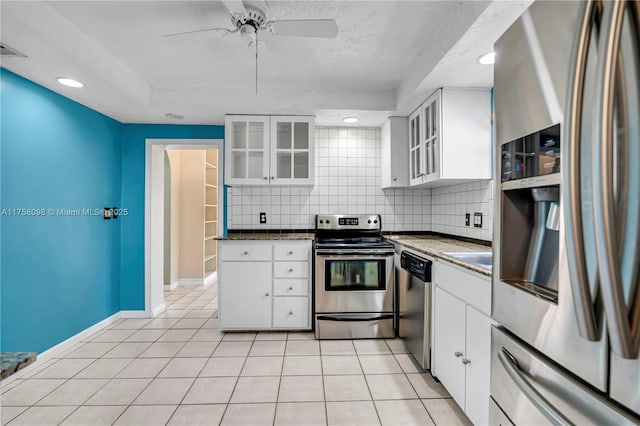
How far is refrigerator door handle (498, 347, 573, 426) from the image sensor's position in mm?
771

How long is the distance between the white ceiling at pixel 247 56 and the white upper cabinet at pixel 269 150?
0.51 ft

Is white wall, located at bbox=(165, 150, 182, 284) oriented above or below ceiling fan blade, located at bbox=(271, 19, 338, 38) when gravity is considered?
below

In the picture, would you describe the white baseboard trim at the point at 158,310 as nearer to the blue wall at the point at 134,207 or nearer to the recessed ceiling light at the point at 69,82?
the blue wall at the point at 134,207

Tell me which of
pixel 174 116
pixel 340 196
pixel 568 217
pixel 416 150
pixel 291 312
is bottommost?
pixel 291 312

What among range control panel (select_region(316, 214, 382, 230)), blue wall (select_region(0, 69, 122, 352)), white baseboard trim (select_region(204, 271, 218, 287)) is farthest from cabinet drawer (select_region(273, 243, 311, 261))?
white baseboard trim (select_region(204, 271, 218, 287))

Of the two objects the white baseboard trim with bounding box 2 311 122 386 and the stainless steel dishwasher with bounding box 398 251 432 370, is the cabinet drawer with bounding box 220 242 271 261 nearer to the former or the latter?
the stainless steel dishwasher with bounding box 398 251 432 370

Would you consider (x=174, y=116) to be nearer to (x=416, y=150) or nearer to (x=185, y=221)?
(x=185, y=221)

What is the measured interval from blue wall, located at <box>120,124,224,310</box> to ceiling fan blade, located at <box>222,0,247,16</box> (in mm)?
2147

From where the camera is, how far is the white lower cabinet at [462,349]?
144 cm

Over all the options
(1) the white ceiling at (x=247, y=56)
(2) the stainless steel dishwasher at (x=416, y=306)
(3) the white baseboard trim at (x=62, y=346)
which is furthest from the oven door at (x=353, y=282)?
(3) the white baseboard trim at (x=62, y=346)

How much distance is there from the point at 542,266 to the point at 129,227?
147 inches

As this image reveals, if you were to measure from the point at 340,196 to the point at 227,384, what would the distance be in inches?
85.1

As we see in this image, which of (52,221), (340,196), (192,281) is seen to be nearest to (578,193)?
(340,196)

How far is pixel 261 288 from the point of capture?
9.71 ft
